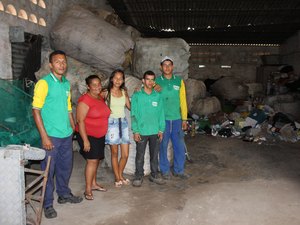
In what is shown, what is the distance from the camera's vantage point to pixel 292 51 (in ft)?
33.6

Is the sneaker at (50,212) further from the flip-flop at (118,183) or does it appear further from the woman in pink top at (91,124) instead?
the flip-flop at (118,183)

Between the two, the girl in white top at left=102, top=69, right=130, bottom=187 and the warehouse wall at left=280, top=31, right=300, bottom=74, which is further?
the warehouse wall at left=280, top=31, right=300, bottom=74

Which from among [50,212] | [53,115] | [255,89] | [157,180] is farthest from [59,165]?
[255,89]

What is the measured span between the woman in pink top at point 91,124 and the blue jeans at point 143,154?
59 centimetres

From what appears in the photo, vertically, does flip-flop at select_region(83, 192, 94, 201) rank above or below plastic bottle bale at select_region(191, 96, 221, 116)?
below

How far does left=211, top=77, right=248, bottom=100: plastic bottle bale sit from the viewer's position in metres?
8.90

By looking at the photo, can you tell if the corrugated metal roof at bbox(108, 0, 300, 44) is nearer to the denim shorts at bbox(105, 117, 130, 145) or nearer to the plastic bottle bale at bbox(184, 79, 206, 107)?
the plastic bottle bale at bbox(184, 79, 206, 107)

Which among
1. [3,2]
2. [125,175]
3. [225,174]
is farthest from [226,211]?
[3,2]

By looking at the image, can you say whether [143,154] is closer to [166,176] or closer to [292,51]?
[166,176]

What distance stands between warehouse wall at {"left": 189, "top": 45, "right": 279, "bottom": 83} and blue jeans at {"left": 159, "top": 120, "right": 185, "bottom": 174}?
Answer: 25.1 ft

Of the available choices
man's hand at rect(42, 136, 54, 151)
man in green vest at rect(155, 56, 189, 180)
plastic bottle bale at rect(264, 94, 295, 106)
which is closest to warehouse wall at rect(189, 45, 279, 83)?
plastic bottle bale at rect(264, 94, 295, 106)

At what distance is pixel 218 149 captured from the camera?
5.88 m

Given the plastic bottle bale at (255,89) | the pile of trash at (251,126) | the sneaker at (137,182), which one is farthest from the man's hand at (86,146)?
the plastic bottle bale at (255,89)

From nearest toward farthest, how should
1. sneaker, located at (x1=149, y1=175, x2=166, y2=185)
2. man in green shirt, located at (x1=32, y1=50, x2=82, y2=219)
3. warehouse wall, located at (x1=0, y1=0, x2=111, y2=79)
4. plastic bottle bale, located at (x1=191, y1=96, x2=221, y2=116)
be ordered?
man in green shirt, located at (x1=32, y1=50, x2=82, y2=219) → sneaker, located at (x1=149, y1=175, x2=166, y2=185) → warehouse wall, located at (x1=0, y1=0, x2=111, y2=79) → plastic bottle bale, located at (x1=191, y1=96, x2=221, y2=116)
